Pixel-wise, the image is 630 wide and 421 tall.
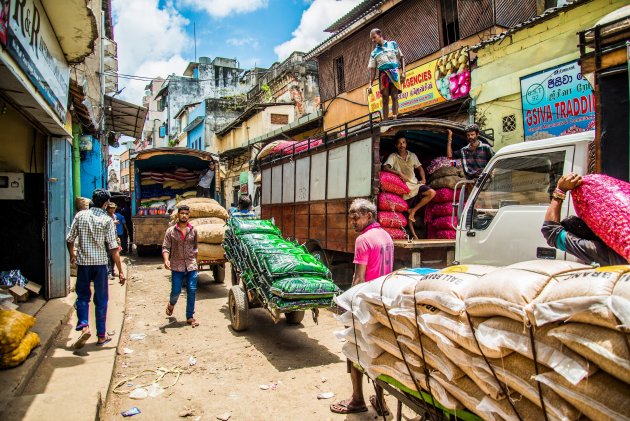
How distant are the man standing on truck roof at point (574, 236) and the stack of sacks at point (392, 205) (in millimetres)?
3378

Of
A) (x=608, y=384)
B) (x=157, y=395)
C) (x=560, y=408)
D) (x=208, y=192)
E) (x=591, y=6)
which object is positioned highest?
(x=591, y=6)

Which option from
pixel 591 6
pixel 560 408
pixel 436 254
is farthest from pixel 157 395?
pixel 591 6

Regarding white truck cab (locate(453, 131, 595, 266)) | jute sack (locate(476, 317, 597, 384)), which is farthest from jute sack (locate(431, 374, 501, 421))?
white truck cab (locate(453, 131, 595, 266))

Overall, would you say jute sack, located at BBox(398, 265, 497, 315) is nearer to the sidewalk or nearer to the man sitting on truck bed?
the sidewalk

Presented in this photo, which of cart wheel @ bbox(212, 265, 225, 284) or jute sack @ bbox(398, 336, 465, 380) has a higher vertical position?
jute sack @ bbox(398, 336, 465, 380)

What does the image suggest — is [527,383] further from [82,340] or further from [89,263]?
[89,263]

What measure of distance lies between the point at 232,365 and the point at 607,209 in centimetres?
391

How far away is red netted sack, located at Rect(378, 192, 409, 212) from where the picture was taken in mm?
6516

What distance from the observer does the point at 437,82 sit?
448 inches

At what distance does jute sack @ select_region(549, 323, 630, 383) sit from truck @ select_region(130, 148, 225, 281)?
1071 centimetres

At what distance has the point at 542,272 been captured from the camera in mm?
1829

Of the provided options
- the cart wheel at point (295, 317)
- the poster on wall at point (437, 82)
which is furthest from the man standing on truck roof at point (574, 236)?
the poster on wall at point (437, 82)

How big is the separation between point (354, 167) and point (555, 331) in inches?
212

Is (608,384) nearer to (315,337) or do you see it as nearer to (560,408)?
(560,408)
